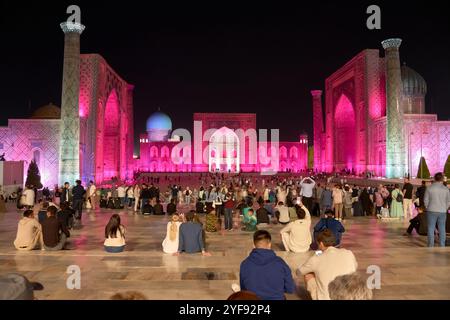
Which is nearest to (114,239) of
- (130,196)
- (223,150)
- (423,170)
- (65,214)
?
(65,214)

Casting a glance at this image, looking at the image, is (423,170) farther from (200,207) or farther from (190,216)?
(190,216)

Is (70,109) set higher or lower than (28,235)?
higher

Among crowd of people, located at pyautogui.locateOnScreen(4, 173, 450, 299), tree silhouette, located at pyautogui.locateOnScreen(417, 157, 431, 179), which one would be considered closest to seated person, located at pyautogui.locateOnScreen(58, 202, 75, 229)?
crowd of people, located at pyautogui.locateOnScreen(4, 173, 450, 299)

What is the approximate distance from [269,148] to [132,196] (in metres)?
41.5

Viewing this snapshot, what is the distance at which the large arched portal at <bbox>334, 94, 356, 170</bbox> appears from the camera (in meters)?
38.8

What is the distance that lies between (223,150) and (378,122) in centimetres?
2672

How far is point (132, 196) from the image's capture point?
14.5m

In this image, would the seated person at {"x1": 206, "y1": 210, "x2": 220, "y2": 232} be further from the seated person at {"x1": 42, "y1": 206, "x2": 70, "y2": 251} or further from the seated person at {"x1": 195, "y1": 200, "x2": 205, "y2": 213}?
the seated person at {"x1": 195, "y1": 200, "x2": 205, "y2": 213}

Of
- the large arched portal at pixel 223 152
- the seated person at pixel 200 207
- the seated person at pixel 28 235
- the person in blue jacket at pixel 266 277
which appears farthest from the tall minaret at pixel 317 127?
the person in blue jacket at pixel 266 277

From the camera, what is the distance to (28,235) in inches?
263

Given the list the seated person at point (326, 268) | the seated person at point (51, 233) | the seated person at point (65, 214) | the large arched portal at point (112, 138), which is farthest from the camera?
the large arched portal at point (112, 138)

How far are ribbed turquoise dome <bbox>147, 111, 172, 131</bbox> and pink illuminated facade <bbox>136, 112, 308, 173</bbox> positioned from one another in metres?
2.57

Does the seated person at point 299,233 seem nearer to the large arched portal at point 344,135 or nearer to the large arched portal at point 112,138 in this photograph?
the large arched portal at point 112,138

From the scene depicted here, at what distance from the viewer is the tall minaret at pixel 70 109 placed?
2270 cm
